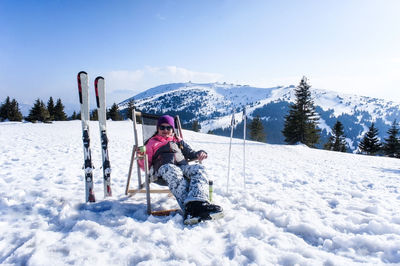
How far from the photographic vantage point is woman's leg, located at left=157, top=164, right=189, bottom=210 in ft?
10.5

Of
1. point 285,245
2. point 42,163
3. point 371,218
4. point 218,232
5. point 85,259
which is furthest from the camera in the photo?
point 42,163

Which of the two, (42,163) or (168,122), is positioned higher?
(168,122)

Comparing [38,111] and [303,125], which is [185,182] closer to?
[303,125]

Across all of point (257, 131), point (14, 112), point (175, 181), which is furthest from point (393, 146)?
point (14, 112)

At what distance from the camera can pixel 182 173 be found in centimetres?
355

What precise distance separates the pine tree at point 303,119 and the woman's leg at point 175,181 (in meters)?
27.8

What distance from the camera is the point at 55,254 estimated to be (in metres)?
2.22

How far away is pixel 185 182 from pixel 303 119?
93.4ft

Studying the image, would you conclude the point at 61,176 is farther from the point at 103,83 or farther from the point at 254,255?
the point at 254,255

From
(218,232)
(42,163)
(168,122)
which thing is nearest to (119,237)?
(218,232)

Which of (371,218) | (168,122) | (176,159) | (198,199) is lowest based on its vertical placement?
(371,218)

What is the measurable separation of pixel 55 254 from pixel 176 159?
7.15ft

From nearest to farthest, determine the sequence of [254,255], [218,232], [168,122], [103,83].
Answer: [254,255], [218,232], [103,83], [168,122]

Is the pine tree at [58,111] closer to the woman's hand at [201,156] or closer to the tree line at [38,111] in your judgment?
the tree line at [38,111]
